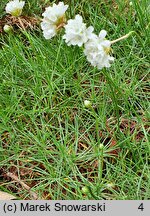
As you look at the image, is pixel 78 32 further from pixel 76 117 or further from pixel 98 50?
pixel 76 117

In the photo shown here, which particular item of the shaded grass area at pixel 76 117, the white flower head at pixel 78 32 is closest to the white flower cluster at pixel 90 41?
the white flower head at pixel 78 32

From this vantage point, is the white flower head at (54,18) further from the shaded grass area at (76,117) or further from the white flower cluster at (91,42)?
the shaded grass area at (76,117)

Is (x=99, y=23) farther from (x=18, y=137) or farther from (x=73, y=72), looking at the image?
(x=18, y=137)

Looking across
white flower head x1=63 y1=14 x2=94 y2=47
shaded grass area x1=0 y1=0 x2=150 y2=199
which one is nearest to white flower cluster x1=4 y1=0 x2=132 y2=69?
white flower head x1=63 y1=14 x2=94 y2=47

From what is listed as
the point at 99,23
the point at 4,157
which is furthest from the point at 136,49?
the point at 4,157

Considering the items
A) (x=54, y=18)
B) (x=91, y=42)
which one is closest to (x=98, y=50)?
(x=91, y=42)

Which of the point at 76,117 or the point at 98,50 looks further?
the point at 76,117

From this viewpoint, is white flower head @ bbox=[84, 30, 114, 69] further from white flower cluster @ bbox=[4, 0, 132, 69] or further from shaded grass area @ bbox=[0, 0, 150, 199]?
shaded grass area @ bbox=[0, 0, 150, 199]
